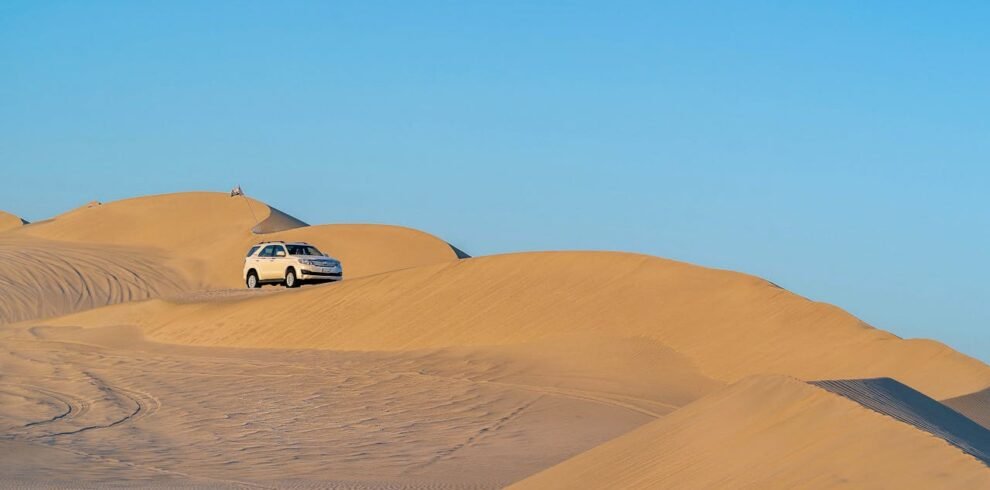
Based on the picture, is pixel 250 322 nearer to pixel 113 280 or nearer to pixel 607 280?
pixel 607 280

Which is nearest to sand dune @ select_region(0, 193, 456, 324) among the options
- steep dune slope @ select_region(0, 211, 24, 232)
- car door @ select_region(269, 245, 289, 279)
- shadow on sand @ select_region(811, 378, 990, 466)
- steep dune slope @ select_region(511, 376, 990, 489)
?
steep dune slope @ select_region(0, 211, 24, 232)

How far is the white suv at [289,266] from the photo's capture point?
111 feet

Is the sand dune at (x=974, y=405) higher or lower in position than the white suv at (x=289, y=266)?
lower

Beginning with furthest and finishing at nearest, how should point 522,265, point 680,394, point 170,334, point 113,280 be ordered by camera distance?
point 113,280
point 170,334
point 522,265
point 680,394

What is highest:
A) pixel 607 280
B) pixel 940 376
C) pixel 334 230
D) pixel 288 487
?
pixel 334 230

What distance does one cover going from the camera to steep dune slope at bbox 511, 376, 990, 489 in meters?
8.28

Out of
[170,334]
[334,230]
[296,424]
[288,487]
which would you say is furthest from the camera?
[334,230]

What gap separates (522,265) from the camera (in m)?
28.3

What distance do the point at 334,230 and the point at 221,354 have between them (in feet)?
93.2

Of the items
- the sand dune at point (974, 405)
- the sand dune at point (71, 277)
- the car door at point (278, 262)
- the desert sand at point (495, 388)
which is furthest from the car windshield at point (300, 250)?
the sand dune at point (974, 405)

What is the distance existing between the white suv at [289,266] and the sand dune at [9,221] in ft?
113

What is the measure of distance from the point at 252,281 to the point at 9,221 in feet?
120

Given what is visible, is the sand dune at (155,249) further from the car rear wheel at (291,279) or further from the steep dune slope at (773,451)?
the steep dune slope at (773,451)

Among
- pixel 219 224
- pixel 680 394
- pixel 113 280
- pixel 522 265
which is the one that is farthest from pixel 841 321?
pixel 219 224
